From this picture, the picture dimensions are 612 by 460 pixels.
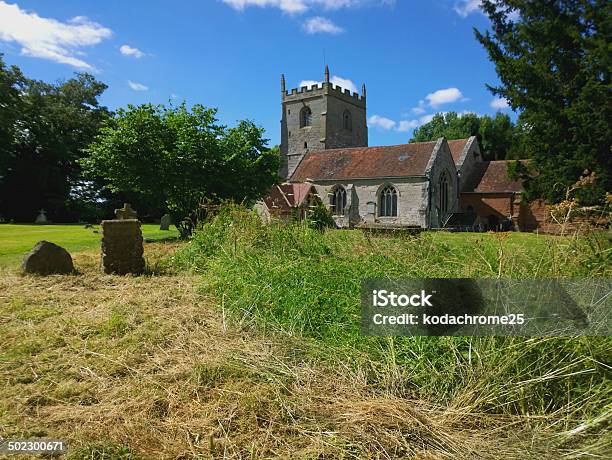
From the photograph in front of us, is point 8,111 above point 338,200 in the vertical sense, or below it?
above

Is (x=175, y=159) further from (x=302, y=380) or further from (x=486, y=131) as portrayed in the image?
(x=486, y=131)

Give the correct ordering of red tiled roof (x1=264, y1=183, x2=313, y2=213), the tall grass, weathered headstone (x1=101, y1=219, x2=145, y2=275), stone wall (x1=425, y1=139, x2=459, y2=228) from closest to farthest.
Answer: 1. the tall grass
2. weathered headstone (x1=101, y1=219, x2=145, y2=275)
3. red tiled roof (x1=264, y1=183, x2=313, y2=213)
4. stone wall (x1=425, y1=139, x2=459, y2=228)

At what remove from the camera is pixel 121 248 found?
8.06 meters

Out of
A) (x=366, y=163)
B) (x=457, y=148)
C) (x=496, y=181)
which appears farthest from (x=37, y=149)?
(x=496, y=181)

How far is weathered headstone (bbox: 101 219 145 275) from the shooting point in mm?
7980

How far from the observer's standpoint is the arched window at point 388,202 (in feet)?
103

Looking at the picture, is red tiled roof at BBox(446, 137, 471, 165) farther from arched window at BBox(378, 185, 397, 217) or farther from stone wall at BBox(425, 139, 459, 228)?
arched window at BBox(378, 185, 397, 217)

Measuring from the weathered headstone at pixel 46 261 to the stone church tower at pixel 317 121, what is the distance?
36.5 meters

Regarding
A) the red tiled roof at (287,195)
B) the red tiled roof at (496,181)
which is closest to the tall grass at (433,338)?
the red tiled roof at (287,195)

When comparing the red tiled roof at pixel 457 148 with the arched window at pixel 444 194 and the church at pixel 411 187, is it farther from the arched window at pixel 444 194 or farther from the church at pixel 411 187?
the arched window at pixel 444 194

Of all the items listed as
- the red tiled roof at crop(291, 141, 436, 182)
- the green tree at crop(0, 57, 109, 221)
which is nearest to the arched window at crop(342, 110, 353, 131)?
the red tiled roof at crop(291, 141, 436, 182)

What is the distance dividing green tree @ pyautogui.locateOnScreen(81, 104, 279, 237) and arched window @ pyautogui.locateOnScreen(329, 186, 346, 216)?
1631 cm

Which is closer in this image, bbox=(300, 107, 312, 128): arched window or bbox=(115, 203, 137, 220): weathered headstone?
bbox=(115, 203, 137, 220): weathered headstone

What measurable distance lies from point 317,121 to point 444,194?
58.5 ft
